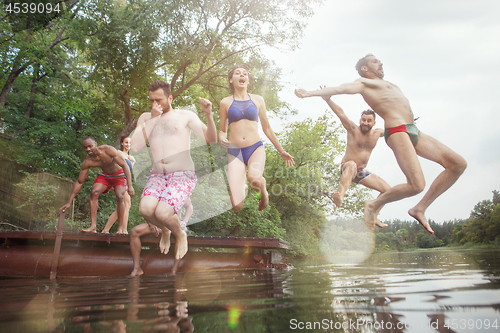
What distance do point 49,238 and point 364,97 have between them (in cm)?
459

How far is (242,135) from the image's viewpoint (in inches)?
143

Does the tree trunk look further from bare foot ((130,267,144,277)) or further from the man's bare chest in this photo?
the man's bare chest

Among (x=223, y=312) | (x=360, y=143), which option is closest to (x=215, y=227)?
(x=360, y=143)

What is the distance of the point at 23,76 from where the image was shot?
38.8ft

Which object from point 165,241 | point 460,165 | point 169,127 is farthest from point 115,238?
point 460,165

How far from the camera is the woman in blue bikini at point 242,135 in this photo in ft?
11.7

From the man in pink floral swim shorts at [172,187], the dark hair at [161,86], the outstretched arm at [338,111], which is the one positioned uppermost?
the dark hair at [161,86]

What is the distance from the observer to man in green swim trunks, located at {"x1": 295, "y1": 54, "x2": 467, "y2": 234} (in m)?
2.95

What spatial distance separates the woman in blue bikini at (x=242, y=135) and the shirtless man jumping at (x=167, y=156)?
18.4 inches

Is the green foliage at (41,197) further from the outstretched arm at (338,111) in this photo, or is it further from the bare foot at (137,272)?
the outstretched arm at (338,111)

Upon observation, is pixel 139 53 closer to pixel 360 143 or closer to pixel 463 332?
pixel 360 143

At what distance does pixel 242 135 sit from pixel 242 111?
28 centimetres

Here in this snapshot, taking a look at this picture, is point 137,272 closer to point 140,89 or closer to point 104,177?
point 104,177

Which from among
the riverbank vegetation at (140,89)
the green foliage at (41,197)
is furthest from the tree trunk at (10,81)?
the green foliage at (41,197)
